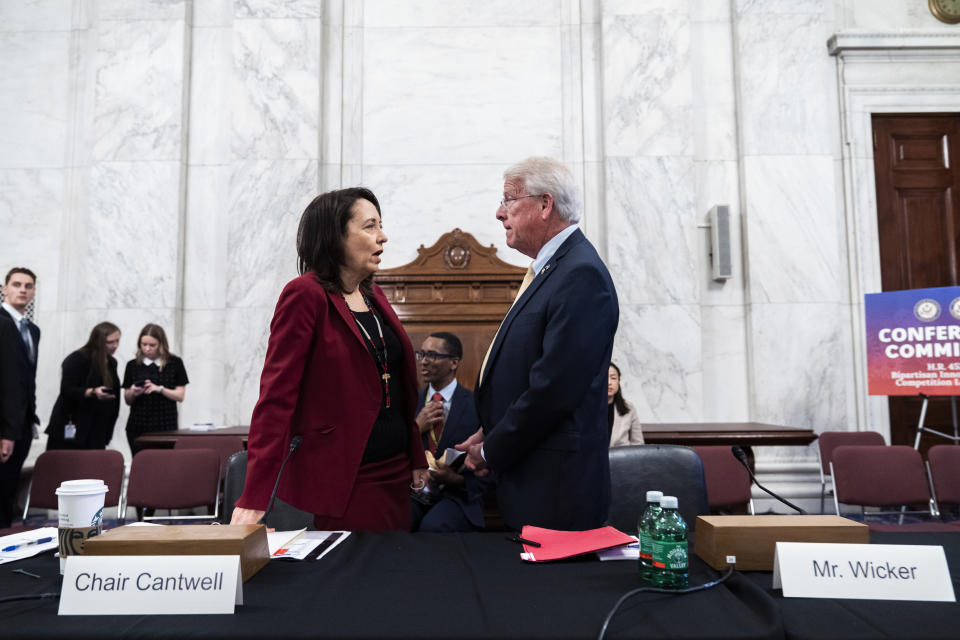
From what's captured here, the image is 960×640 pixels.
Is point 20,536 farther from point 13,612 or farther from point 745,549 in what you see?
point 745,549

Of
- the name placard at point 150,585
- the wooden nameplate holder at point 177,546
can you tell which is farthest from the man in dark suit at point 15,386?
the name placard at point 150,585

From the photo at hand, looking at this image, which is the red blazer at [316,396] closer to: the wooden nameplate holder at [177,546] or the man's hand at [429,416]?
the wooden nameplate holder at [177,546]

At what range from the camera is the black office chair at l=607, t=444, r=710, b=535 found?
2.22 metres

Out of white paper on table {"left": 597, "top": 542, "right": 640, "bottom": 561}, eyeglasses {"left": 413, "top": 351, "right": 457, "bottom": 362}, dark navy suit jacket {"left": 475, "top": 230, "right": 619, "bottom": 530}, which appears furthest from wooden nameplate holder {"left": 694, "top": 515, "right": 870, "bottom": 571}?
eyeglasses {"left": 413, "top": 351, "right": 457, "bottom": 362}

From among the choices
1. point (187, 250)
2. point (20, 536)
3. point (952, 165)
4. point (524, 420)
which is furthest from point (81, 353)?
point (952, 165)

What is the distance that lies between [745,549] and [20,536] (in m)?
1.71

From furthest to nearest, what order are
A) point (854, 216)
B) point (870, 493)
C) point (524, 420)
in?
point (854, 216)
point (870, 493)
point (524, 420)

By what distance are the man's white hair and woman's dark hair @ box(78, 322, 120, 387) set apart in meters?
4.52

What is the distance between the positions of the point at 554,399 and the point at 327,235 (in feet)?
2.79

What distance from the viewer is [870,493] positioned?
425 cm

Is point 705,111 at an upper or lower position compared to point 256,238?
upper

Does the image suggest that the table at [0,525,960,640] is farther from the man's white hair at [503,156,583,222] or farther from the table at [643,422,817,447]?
the table at [643,422,817,447]

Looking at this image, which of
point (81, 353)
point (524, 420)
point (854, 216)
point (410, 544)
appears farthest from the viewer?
point (854, 216)

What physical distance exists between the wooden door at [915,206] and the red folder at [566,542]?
631 cm
